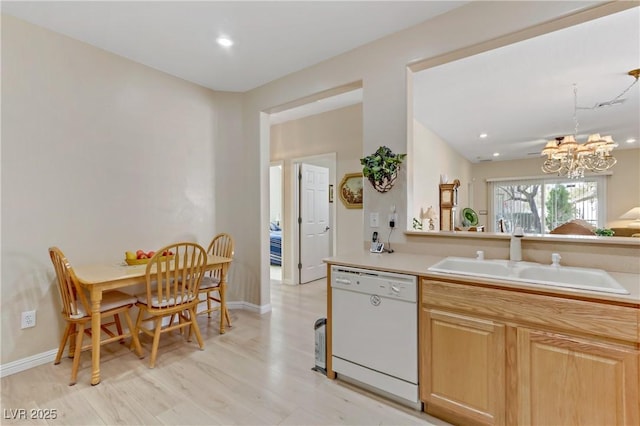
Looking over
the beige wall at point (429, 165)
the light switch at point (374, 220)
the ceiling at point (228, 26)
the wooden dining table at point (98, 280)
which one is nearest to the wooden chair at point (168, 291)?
the wooden dining table at point (98, 280)

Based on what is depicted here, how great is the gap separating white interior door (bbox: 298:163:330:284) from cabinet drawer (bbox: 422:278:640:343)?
10.9ft

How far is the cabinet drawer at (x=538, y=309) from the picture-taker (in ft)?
4.02

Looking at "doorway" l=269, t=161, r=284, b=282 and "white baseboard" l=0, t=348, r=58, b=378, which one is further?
"doorway" l=269, t=161, r=284, b=282

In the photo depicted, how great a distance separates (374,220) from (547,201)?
7349 millimetres

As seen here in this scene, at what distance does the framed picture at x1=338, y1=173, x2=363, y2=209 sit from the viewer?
162 inches

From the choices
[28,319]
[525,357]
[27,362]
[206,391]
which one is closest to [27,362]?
[27,362]

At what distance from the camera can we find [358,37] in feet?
8.25

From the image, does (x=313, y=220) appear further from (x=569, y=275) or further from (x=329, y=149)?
(x=569, y=275)

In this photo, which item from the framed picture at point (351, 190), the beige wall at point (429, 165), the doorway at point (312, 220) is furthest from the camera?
the doorway at point (312, 220)

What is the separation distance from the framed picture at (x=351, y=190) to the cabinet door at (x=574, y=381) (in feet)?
9.34

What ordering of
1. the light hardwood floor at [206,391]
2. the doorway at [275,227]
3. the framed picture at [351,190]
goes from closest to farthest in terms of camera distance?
1. the light hardwood floor at [206,391]
2. the framed picture at [351,190]
3. the doorway at [275,227]

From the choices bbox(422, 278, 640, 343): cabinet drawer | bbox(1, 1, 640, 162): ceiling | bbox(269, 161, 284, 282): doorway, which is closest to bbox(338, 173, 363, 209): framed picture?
bbox(1, 1, 640, 162): ceiling

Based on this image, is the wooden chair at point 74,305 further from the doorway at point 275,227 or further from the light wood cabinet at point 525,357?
the doorway at point 275,227

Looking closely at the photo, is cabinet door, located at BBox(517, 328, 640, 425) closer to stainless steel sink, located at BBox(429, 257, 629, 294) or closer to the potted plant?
stainless steel sink, located at BBox(429, 257, 629, 294)
